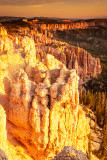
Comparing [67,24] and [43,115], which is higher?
[67,24]

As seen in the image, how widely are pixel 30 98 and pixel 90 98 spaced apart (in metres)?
17.8

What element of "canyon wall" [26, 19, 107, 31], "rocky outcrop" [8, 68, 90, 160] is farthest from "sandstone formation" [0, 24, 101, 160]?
"canyon wall" [26, 19, 107, 31]

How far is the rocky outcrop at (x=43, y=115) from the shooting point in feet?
29.4

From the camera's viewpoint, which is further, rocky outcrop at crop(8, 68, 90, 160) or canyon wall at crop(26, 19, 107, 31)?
canyon wall at crop(26, 19, 107, 31)

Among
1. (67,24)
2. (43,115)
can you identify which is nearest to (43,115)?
(43,115)

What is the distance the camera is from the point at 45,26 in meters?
117

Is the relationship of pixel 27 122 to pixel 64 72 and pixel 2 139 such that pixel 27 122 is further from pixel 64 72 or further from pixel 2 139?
pixel 64 72

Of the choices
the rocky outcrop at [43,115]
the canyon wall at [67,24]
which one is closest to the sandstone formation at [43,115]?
the rocky outcrop at [43,115]

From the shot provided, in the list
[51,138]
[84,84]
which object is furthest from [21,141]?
[84,84]

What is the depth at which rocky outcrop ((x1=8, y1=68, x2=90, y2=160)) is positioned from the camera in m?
8.96

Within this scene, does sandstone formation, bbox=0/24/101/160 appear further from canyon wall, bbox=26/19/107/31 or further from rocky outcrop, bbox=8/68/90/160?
canyon wall, bbox=26/19/107/31

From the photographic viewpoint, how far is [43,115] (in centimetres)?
888

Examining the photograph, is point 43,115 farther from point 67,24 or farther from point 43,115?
point 67,24

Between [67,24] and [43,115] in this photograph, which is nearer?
[43,115]
